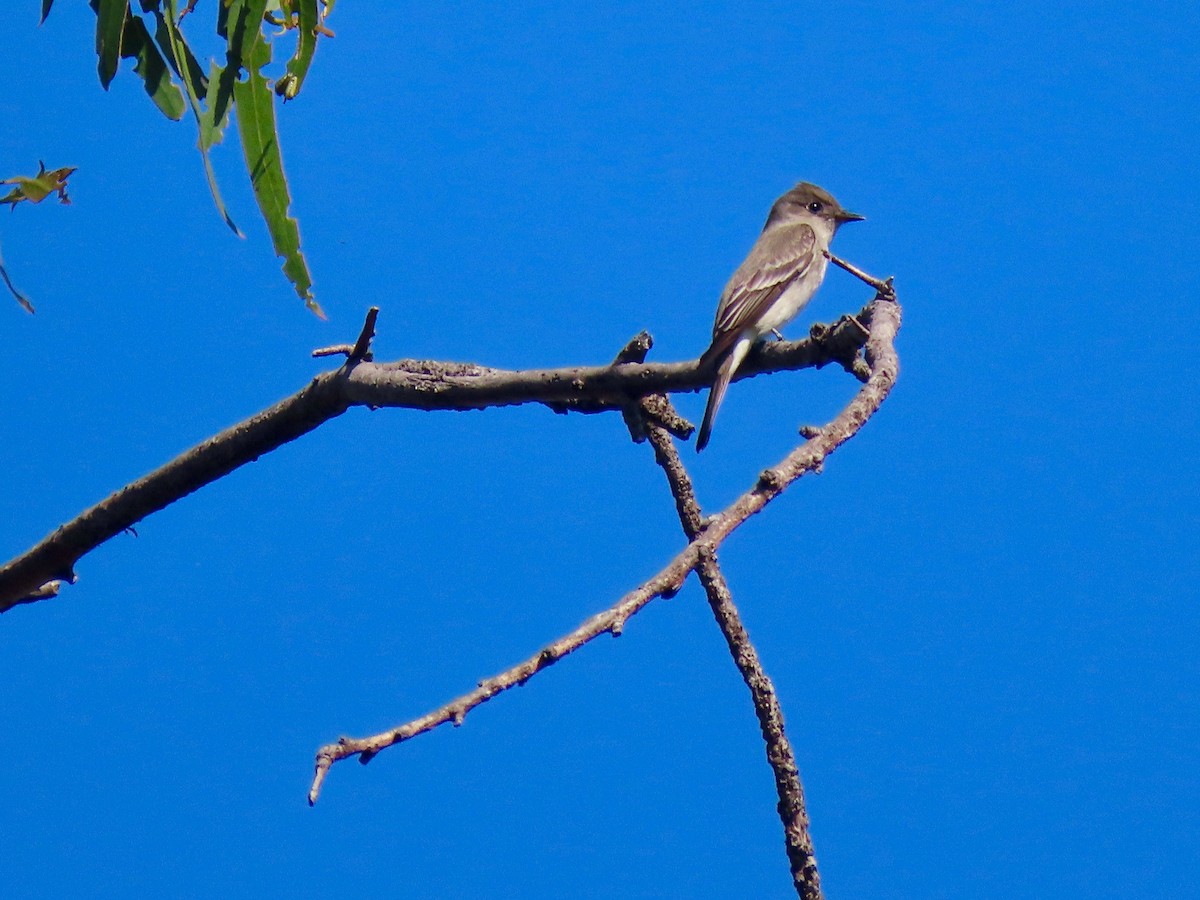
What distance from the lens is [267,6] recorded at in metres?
2.15

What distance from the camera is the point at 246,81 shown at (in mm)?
2094

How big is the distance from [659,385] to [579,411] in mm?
141


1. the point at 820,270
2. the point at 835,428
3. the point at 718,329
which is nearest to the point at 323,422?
the point at 835,428

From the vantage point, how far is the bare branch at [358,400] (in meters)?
1.75

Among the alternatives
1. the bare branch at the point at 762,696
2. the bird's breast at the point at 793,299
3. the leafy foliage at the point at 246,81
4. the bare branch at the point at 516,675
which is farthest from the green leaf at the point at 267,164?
the bird's breast at the point at 793,299

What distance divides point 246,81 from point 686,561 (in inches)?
55.4

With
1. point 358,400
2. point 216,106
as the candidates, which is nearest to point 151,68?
point 216,106

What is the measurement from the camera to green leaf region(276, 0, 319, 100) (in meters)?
2.04

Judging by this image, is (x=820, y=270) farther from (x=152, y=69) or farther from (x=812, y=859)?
(x=812, y=859)

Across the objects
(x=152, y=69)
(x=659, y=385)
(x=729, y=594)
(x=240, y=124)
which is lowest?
(x=729, y=594)

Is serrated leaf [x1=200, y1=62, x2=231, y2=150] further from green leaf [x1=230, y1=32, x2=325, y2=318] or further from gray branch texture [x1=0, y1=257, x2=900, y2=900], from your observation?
gray branch texture [x1=0, y1=257, x2=900, y2=900]

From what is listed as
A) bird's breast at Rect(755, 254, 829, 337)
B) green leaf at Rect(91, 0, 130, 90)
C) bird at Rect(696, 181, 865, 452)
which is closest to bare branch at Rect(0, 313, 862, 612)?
bird at Rect(696, 181, 865, 452)

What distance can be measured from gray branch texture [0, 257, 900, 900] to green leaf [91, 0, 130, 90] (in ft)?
1.84

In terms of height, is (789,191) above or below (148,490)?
above
